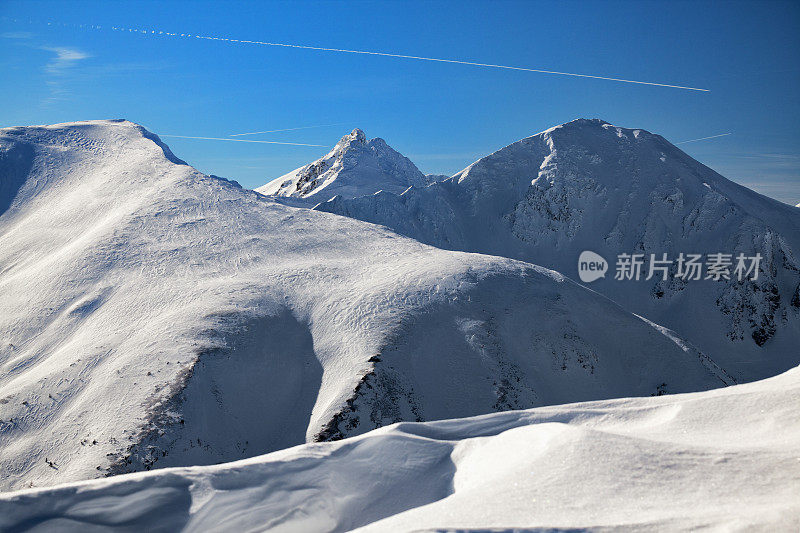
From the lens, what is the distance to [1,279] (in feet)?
164

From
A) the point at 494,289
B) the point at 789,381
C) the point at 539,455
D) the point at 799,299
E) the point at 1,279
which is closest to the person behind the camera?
the point at 539,455

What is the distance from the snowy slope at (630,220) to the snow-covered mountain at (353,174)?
49.1 feet

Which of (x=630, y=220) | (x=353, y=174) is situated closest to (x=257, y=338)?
(x=630, y=220)

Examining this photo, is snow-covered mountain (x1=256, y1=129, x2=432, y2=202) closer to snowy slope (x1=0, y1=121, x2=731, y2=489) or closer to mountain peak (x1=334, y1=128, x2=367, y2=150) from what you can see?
mountain peak (x1=334, y1=128, x2=367, y2=150)

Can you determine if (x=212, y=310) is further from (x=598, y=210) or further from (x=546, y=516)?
(x=598, y=210)

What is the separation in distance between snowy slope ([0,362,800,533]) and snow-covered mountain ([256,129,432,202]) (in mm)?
92440

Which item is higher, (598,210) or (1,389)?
(598,210)

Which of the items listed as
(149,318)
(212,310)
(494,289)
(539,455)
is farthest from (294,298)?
(539,455)

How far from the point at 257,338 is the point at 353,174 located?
280 feet

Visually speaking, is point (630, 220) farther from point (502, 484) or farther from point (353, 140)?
point (502, 484)

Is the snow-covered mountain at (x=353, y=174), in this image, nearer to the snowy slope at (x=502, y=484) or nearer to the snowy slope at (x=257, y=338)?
the snowy slope at (x=257, y=338)

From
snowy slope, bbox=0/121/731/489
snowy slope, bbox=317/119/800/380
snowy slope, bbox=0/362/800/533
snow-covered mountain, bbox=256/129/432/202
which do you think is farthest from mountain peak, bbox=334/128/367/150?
snowy slope, bbox=0/362/800/533

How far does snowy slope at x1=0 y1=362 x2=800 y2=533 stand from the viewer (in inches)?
276

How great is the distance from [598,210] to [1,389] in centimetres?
9555
